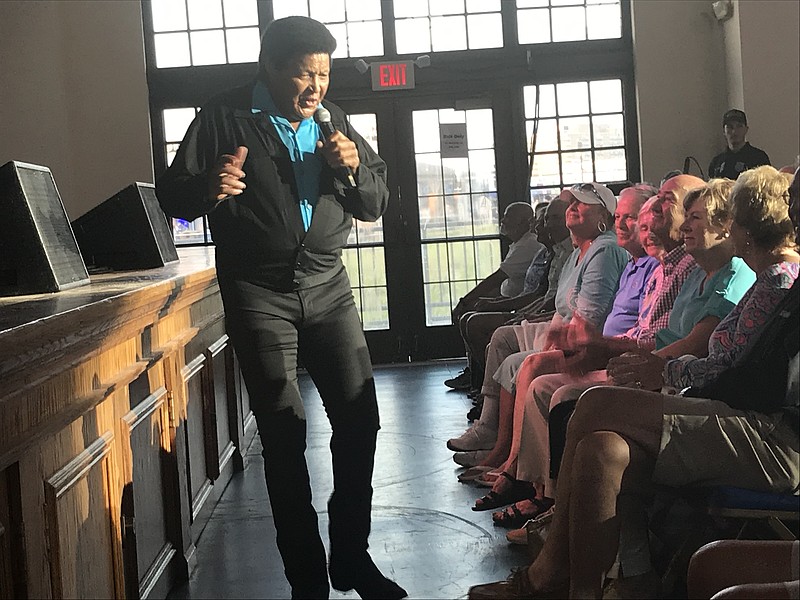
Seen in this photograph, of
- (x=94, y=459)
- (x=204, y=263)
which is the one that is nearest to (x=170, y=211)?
(x=94, y=459)

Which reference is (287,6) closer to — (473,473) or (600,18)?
(600,18)

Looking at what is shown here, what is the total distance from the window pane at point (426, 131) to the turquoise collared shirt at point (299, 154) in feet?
17.7

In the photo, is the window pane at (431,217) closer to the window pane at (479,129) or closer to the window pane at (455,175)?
the window pane at (455,175)

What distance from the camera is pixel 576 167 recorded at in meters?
8.15

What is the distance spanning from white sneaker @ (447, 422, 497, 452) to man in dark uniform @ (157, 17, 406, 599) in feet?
6.49

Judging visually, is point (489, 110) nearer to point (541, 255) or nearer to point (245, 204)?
point (541, 255)

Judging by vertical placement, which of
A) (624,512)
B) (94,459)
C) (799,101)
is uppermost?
(799,101)

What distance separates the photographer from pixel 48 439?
199 centimetres

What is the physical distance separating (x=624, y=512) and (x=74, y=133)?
622cm

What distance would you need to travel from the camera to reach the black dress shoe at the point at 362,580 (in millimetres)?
2764

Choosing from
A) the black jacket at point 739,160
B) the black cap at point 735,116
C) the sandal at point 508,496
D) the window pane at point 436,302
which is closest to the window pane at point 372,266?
the window pane at point 436,302

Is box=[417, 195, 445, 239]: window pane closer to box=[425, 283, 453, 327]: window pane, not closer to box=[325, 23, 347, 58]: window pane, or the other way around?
box=[425, 283, 453, 327]: window pane

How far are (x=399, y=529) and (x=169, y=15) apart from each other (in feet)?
18.0

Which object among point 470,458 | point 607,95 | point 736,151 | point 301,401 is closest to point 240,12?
point 607,95
